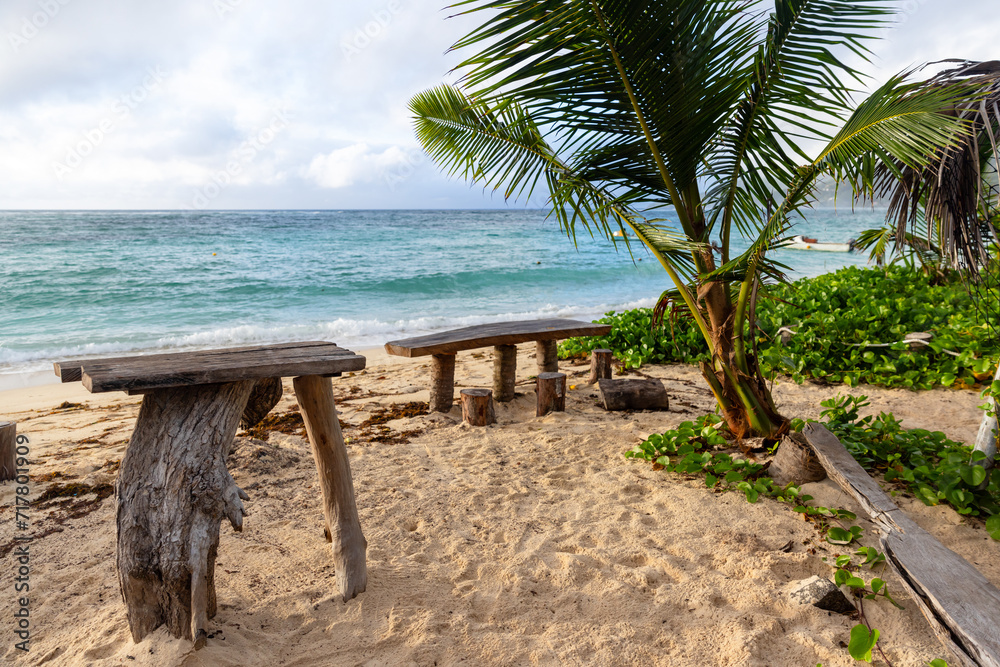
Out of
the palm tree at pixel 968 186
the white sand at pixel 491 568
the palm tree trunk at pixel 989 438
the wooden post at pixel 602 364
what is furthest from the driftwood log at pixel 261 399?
→ the wooden post at pixel 602 364

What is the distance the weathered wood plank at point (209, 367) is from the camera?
5.78 ft

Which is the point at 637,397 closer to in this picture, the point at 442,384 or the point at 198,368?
the point at 442,384

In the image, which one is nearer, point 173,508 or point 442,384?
point 173,508

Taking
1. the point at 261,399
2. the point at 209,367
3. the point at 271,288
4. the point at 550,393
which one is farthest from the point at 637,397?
the point at 271,288

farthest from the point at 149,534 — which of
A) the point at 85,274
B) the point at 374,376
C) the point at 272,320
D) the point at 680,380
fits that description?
the point at 85,274

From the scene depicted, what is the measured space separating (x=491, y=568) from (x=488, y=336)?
244cm

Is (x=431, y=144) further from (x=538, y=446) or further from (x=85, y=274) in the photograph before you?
(x=85, y=274)

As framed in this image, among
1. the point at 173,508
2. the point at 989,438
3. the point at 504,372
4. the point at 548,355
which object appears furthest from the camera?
the point at 548,355

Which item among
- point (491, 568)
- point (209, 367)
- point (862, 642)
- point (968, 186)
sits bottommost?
point (491, 568)

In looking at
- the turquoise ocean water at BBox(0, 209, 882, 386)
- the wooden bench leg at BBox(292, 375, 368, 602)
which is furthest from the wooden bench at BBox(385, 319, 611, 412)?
the wooden bench leg at BBox(292, 375, 368, 602)

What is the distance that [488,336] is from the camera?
477 centimetres

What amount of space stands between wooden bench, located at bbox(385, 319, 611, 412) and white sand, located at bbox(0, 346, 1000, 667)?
2.63ft

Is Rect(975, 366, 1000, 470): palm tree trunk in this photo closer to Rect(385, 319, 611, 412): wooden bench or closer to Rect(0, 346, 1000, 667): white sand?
Rect(0, 346, 1000, 667): white sand

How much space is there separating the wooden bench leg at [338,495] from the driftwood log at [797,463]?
2291 millimetres
